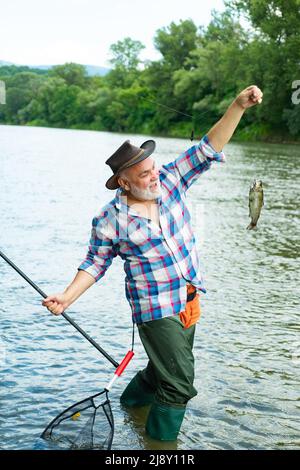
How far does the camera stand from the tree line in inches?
2468

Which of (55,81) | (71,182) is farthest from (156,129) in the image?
(71,182)

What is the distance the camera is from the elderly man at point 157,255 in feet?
14.7

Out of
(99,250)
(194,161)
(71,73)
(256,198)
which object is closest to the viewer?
(99,250)

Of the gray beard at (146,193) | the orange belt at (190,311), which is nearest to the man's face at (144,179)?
the gray beard at (146,193)

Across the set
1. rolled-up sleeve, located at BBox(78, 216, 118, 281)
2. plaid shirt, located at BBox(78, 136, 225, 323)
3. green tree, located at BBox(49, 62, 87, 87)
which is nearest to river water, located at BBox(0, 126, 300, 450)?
plaid shirt, located at BBox(78, 136, 225, 323)

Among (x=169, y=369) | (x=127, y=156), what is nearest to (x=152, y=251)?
(x=127, y=156)

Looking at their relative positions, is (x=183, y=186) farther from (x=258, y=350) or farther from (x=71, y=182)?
(x=71, y=182)

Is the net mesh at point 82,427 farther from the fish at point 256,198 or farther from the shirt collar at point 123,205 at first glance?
the fish at point 256,198

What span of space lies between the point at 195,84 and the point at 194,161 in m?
69.5

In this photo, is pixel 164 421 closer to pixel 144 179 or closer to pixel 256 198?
pixel 144 179

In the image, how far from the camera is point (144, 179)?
446 centimetres

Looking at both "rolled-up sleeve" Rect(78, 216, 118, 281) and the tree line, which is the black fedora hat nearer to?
"rolled-up sleeve" Rect(78, 216, 118, 281)

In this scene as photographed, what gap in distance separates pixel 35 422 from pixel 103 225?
1.44m

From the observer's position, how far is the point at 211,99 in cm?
6744
